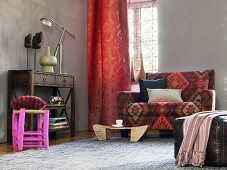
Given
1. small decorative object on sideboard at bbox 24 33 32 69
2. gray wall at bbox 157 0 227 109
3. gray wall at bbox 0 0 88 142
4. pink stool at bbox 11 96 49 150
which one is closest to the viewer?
pink stool at bbox 11 96 49 150

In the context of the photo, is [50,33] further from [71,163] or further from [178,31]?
[71,163]

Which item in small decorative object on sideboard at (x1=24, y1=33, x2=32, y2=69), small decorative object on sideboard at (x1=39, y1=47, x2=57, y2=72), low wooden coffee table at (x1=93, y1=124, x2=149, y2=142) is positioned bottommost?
low wooden coffee table at (x1=93, y1=124, x2=149, y2=142)

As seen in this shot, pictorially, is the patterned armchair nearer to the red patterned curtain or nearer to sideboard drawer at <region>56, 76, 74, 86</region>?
sideboard drawer at <region>56, 76, 74, 86</region>

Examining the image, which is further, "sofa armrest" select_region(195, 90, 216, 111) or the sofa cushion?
the sofa cushion

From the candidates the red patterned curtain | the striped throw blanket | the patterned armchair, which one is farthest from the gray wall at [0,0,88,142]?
the striped throw blanket

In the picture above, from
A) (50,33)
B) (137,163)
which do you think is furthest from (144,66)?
(137,163)

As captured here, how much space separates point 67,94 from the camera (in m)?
5.67

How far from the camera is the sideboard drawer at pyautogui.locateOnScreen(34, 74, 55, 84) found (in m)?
4.39

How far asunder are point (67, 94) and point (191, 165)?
3240 mm

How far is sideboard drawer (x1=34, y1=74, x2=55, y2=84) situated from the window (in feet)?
6.15

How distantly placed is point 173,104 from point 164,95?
1.13 ft

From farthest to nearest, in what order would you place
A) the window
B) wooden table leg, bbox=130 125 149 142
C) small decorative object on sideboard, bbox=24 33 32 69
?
the window < small decorative object on sideboard, bbox=24 33 32 69 < wooden table leg, bbox=130 125 149 142

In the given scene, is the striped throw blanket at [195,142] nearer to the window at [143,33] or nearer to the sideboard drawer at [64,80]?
the sideboard drawer at [64,80]

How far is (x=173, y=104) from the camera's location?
459cm
